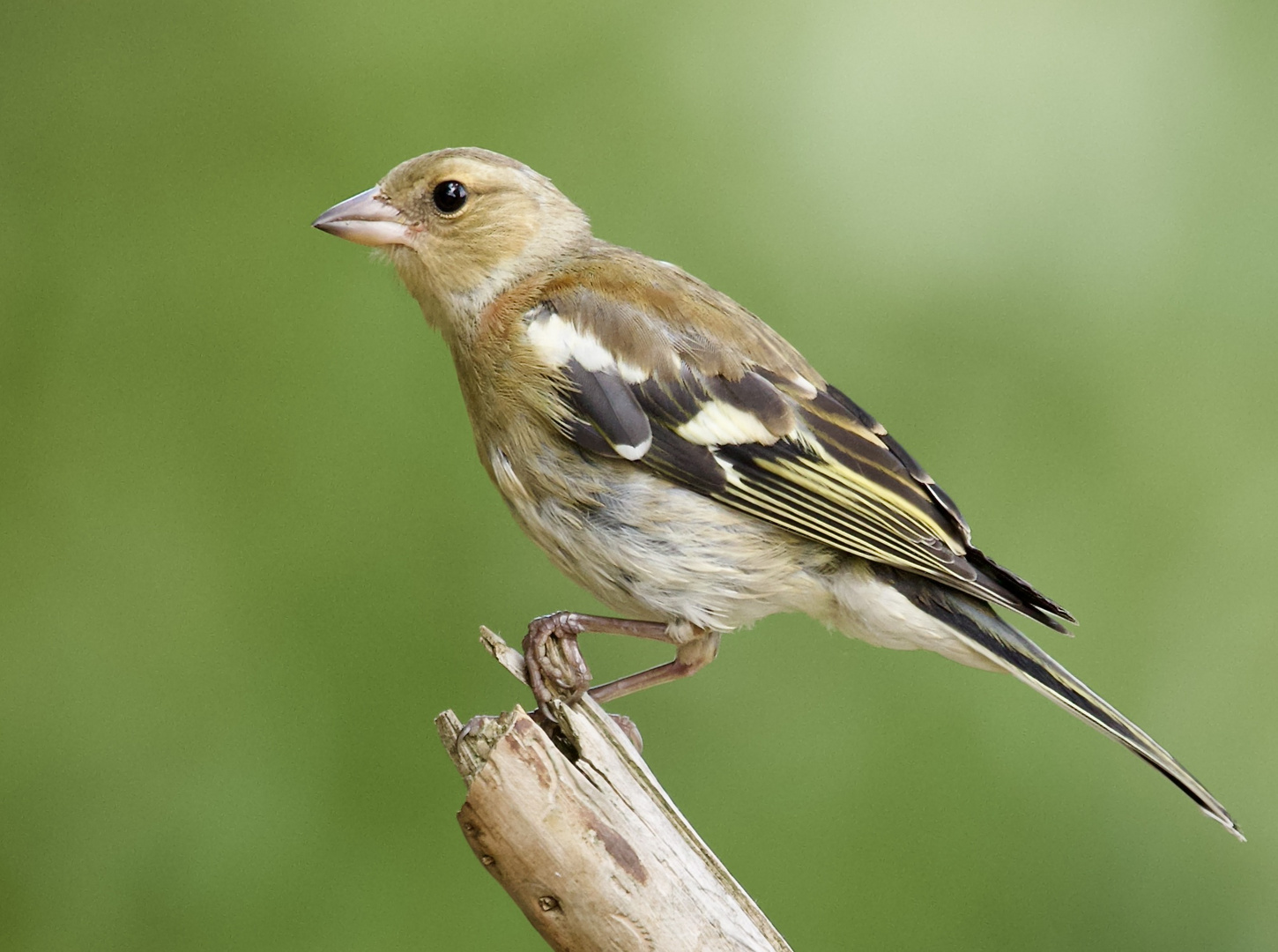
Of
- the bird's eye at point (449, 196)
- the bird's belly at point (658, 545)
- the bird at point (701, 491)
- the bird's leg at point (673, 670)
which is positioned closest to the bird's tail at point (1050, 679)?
the bird at point (701, 491)

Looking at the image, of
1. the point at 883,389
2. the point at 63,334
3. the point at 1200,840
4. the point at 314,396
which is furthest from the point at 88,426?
the point at 1200,840

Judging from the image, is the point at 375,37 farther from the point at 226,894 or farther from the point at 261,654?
the point at 226,894

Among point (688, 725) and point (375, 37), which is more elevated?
point (375, 37)

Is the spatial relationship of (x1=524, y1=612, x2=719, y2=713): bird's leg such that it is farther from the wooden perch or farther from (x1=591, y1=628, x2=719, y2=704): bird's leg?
the wooden perch

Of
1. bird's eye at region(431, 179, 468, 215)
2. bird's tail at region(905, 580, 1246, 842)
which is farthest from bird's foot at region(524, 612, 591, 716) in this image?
bird's eye at region(431, 179, 468, 215)

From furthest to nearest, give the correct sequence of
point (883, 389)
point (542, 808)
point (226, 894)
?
point (883, 389), point (226, 894), point (542, 808)

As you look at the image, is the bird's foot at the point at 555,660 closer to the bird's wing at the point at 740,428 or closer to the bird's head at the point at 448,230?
the bird's wing at the point at 740,428

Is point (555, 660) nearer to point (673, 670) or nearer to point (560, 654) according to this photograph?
point (560, 654)
